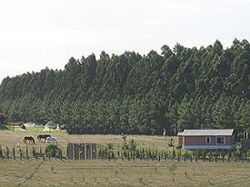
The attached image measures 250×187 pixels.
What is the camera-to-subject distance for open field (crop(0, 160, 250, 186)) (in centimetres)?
5069

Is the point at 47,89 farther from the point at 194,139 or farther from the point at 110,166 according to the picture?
the point at 110,166

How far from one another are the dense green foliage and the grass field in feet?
61.3

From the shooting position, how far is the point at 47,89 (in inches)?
5536

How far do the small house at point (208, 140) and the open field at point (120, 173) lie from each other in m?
12.3

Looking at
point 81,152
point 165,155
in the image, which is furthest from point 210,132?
point 81,152

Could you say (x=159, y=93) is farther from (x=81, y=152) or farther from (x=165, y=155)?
(x=81, y=152)

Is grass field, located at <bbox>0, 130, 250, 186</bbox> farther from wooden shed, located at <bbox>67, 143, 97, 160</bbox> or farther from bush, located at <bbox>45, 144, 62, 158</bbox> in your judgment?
wooden shed, located at <bbox>67, 143, 97, 160</bbox>

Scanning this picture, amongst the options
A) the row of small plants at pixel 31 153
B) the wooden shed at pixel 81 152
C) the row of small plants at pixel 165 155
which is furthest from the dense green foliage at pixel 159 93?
the row of small plants at pixel 31 153

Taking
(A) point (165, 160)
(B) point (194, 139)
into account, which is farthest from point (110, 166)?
(B) point (194, 139)

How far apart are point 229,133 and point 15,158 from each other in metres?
21.9

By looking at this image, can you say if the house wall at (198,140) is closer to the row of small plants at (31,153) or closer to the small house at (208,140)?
the small house at (208,140)

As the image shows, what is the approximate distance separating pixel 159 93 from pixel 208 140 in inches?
889

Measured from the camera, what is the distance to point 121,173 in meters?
53.5

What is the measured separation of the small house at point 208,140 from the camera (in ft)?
228
